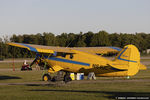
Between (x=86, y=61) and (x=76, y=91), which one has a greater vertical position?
(x=86, y=61)

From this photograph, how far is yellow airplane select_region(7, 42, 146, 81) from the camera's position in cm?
2319

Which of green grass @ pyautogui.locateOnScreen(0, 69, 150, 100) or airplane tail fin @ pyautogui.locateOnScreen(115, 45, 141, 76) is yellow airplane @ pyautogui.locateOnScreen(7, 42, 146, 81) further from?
green grass @ pyautogui.locateOnScreen(0, 69, 150, 100)

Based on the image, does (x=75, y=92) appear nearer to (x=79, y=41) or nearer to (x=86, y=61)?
(x=86, y=61)

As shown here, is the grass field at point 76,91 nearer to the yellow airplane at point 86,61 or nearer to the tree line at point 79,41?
the yellow airplane at point 86,61

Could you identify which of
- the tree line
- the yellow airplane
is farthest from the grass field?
the tree line

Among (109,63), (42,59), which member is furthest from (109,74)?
(42,59)

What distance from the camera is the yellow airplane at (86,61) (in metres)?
23.2

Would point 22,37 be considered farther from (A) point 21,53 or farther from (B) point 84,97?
(B) point 84,97

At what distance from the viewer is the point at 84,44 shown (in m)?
88.4

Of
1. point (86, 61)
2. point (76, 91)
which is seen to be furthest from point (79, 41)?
point (76, 91)

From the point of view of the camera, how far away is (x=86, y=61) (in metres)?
25.4

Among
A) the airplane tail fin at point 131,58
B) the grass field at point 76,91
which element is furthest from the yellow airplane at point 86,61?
the grass field at point 76,91

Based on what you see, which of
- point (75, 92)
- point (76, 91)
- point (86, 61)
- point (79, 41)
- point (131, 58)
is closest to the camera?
point (75, 92)

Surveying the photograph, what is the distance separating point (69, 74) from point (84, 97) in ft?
37.5
